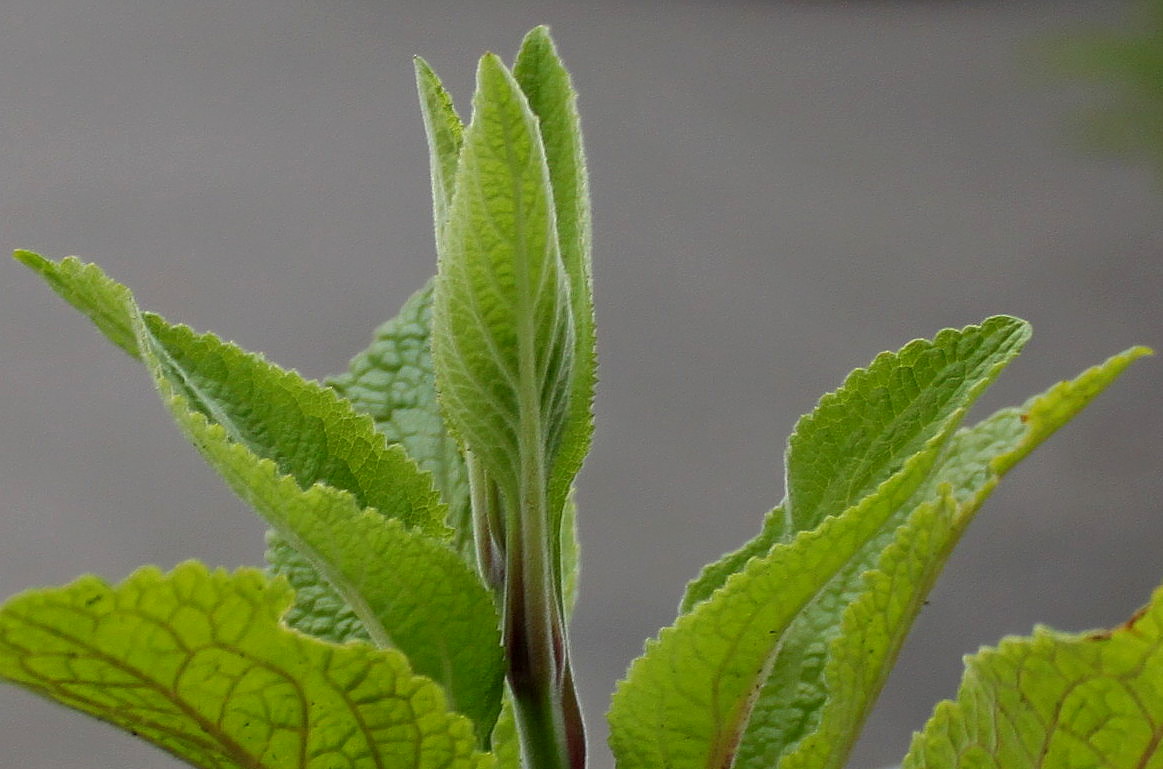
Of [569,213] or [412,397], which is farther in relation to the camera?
[412,397]

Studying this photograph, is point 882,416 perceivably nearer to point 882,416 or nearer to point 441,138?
point 882,416

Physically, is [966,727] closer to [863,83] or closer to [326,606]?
[326,606]

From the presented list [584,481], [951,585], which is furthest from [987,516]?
[584,481]

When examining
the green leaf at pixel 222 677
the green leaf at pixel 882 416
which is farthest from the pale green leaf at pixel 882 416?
the green leaf at pixel 222 677

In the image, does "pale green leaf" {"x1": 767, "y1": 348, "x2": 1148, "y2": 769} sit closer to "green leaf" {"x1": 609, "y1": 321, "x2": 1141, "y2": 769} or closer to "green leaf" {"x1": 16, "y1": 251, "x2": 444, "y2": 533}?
"green leaf" {"x1": 609, "y1": 321, "x2": 1141, "y2": 769}

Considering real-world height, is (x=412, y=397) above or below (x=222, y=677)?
above

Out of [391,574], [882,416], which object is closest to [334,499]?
[391,574]

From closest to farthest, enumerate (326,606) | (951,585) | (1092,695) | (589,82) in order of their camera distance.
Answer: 1. (1092,695)
2. (326,606)
3. (951,585)
4. (589,82)
